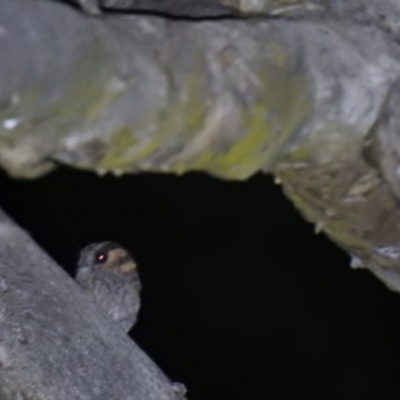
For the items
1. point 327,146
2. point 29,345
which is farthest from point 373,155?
point 29,345

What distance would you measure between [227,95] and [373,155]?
0.20m

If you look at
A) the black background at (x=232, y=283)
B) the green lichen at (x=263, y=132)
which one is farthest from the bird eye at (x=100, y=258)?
the green lichen at (x=263, y=132)

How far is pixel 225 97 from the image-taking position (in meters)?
0.85

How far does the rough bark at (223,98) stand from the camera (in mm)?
731

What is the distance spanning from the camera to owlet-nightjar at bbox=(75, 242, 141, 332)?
2.80 m

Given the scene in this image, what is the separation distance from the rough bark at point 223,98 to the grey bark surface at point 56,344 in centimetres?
71

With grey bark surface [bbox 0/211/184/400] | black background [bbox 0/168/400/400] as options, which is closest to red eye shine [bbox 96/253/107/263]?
black background [bbox 0/168/400/400]

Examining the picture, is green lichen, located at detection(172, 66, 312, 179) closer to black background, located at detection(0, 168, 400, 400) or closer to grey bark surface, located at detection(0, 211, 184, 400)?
grey bark surface, located at detection(0, 211, 184, 400)

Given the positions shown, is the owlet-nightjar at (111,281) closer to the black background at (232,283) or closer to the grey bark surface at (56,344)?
the black background at (232,283)

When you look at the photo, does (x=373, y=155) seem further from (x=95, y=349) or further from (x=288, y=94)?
(x=95, y=349)

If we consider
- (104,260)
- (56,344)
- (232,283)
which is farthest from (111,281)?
(56,344)

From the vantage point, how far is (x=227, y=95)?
Answer: 2.79ft

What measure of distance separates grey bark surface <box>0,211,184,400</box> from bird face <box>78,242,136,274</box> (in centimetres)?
88

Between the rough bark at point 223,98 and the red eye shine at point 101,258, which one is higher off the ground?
the rough bark at point 223,98
